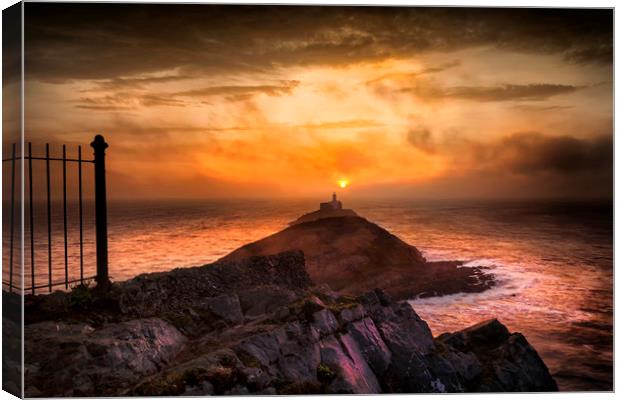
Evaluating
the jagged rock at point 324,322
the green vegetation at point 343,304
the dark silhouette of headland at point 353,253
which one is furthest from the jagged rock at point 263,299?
the dark silhouette of headland at point 353,253

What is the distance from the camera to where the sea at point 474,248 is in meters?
12.9

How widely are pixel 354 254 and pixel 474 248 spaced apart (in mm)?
10373

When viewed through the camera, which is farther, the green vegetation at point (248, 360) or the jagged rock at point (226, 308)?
the jagged rock at point (226, 308)

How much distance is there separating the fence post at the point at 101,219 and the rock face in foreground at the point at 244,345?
0.41m

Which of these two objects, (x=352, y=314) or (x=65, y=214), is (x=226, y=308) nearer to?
(x=352, y=314)

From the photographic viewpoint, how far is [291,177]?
50.4 ft

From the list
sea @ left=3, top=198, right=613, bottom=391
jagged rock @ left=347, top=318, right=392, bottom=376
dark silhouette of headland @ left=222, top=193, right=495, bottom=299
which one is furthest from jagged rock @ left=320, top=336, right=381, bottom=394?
dark silhouette of headland @ left=222, top=193, right=495, bottom=299

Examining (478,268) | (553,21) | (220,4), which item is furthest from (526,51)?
(220,4)

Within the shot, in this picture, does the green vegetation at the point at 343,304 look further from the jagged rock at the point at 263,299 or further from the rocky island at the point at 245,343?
the jagged rock at the point at 263,299

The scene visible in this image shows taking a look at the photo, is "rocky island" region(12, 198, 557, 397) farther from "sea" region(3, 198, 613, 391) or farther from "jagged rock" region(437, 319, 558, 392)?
"sea" region(3, 198, 613, 391)

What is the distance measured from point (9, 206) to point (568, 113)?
36.4ft

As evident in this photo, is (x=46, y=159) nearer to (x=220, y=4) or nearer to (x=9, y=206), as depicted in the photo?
(x=9, y=206)

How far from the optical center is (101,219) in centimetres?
1224

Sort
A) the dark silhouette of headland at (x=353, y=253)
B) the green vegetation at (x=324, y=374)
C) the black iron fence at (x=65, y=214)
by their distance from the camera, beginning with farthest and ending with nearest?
the dark silhouette of headland at (x=353, y=253) → the green vegetation at (x=324, y=374) → the black iron fence at (x=65, y=214)
